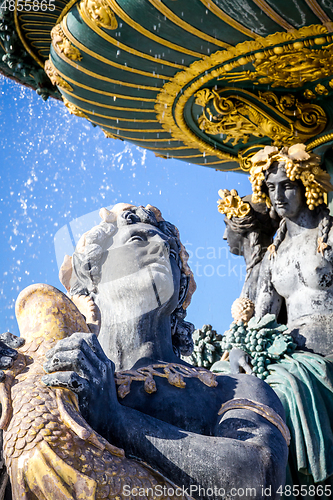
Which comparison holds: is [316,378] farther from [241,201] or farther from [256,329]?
[241,201]

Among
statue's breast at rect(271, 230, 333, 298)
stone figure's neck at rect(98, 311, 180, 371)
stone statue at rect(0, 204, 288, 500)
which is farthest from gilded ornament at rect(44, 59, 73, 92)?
stone figure's neck at rect(98, 311, 180, 371)

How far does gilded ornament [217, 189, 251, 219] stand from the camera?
605cm

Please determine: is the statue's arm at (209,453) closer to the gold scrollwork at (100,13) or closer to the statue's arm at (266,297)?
the gold scrollwork at (100,13)

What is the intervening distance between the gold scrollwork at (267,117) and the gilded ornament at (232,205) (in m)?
0.62

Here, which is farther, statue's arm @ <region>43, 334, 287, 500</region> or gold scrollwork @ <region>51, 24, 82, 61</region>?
gold scrollwork @ <region>51, 24, 82, 61</region>

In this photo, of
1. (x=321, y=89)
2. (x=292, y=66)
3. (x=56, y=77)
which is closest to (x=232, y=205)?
(x=321, y=89)

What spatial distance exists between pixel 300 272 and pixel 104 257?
9.69ft

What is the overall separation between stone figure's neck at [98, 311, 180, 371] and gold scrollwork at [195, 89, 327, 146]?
11.4 feet

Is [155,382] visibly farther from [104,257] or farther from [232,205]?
[232,205]

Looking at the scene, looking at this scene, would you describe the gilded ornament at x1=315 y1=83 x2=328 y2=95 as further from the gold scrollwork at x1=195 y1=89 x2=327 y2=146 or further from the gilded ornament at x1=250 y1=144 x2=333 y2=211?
the gilded ornament at x1=250 y1=144 x2=333 y2=211

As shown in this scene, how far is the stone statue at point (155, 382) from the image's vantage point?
6.06ft

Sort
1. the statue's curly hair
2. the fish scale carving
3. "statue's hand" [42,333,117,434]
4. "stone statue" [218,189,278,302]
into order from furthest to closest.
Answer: "stone statue" [218,189,278,302], the statue's curly hair, "statue's hand" [42,333,117,434], the fish scale carving

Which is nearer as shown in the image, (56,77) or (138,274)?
(138,274)

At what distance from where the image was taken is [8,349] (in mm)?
2014
